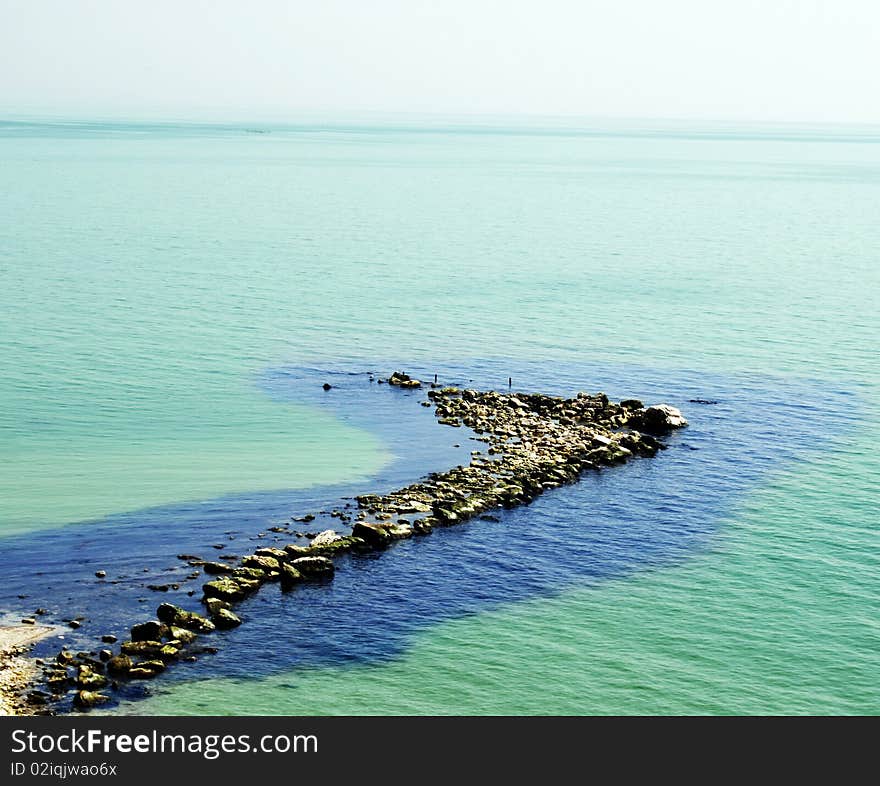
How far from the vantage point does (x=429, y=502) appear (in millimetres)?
74875

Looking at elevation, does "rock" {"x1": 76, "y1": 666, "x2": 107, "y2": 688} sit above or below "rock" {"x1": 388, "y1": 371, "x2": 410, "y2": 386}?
below

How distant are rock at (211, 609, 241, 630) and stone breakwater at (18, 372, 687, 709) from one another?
5cm

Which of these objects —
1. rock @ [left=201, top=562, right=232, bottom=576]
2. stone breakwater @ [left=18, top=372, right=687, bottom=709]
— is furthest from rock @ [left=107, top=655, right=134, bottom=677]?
rock @ [left=201, top=562, right=232, bottom=576]

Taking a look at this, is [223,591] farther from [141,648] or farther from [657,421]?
[657,421]

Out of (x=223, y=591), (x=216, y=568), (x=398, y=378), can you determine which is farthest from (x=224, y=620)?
(x=398, y=378)

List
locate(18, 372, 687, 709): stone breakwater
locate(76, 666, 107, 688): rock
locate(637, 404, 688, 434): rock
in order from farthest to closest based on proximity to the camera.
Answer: locate(637, 404, 688, 434): rock → locate(18, 372, 687, 709): stone breakwater → locate(76, 666, 107, 688): rock

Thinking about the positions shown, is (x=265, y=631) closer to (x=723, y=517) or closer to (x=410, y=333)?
(x=723, y=517)

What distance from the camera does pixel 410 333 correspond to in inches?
4808

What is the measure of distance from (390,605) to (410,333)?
2474 inches

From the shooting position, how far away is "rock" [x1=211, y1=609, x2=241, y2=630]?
191 feet

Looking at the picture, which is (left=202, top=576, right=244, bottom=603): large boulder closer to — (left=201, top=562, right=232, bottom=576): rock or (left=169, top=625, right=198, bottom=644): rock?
(left=201, top=562, right=232, bottom=576): rock

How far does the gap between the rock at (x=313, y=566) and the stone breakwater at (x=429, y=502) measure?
6 cm
